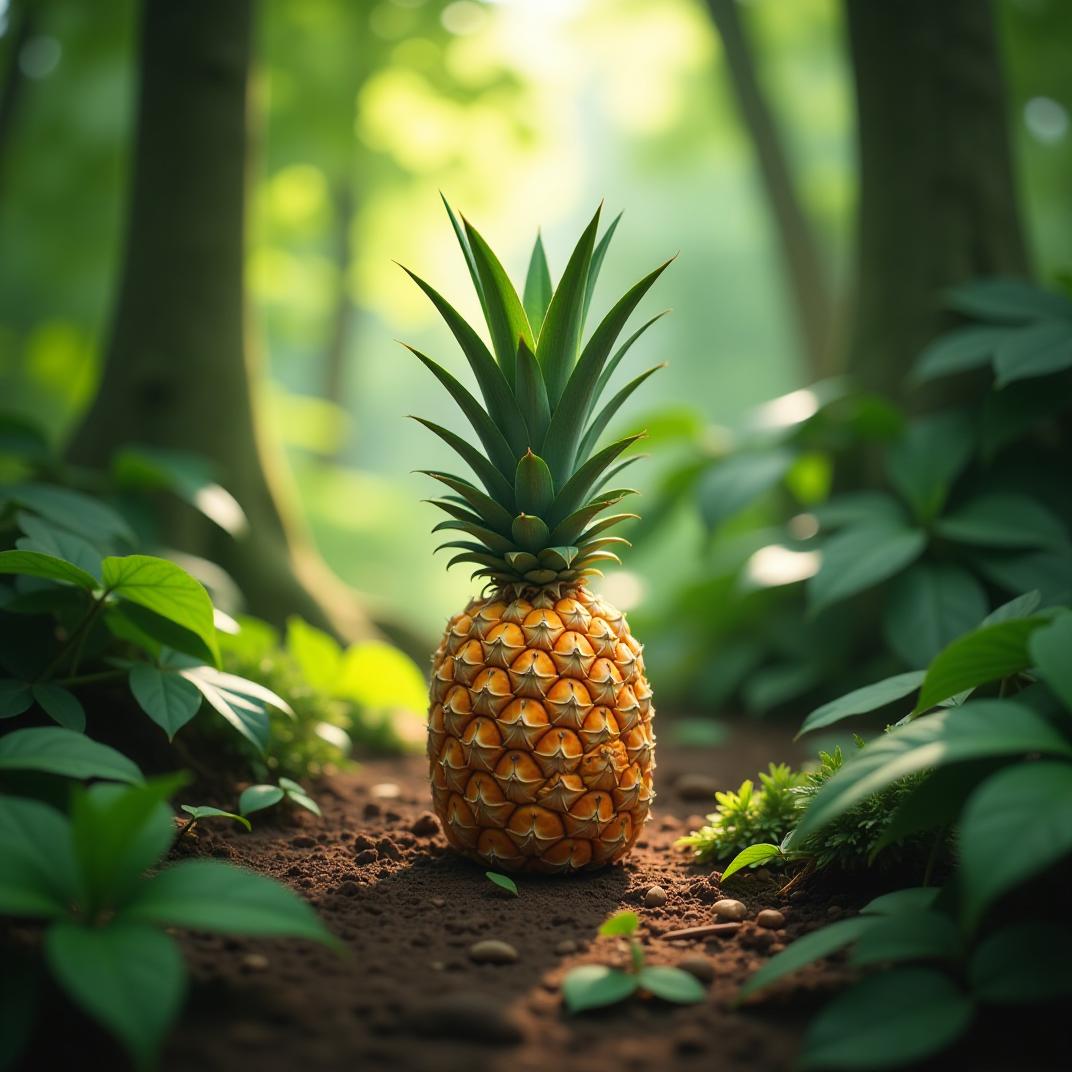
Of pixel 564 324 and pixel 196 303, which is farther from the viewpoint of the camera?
pixel 196 303

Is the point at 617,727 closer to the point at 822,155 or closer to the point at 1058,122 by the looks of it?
the point at 1058,122

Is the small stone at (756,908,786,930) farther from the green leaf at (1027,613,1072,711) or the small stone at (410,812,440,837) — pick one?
the small stone at (410,812,440,837)

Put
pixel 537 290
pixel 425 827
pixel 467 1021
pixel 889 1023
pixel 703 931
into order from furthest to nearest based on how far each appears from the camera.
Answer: pixel 425 827, pixel 537 290, pixel 703 931, pixel 467 1021, pixel 889 1023

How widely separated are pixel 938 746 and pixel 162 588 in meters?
1.83

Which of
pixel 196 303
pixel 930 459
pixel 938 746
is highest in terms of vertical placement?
pixel 196 303

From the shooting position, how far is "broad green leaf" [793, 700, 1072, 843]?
4.80 feet

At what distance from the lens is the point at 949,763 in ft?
5.79

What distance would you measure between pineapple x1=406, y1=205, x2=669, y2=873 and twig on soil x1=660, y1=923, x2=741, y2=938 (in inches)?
14.6

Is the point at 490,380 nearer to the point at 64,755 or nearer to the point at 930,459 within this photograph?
the point at 64,755

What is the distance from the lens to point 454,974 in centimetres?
176

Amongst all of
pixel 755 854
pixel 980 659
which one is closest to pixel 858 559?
pixel 755 854

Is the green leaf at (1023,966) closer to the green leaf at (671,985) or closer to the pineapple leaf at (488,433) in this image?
the green leaf at (671,985)

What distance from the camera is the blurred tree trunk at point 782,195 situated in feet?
26.1

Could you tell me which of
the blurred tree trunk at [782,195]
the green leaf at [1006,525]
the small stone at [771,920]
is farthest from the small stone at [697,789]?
the blurred tree trunk at [782,195]
